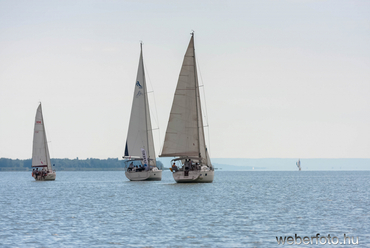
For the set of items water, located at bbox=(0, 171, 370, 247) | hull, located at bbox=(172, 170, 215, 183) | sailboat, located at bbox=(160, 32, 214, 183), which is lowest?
water, located at bbox=(0, 171, 370, 247)

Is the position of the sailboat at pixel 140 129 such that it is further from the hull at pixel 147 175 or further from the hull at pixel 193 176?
the hull at pixel 193 176

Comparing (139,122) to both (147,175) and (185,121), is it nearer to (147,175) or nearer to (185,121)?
(147,175)

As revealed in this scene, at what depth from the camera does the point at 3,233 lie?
2708 cm

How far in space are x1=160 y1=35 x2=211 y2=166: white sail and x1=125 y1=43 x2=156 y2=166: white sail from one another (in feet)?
52.1

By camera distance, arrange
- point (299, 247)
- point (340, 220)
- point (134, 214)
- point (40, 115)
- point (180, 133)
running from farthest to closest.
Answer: point (40, 115) → point (180, 133) → point (134, 214) → point (340, 220) → point (299, 247)

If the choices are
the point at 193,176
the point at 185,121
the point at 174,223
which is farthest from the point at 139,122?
the point at 174,223

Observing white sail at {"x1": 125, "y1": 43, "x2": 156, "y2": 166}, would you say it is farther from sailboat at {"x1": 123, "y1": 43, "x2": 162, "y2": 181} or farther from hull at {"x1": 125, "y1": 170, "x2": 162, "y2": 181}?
hull at {"x1": 125, "y1": 170, "x2": 162, "y2": 181}

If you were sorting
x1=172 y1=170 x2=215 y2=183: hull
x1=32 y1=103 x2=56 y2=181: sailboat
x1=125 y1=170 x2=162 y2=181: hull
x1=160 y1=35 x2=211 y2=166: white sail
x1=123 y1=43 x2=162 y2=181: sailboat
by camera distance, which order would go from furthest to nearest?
x1=32 y1=103 x2=56 y2=181: sailboat → x1=123 y1=43 x2=162 y2=181: sailboat → x1=125 y1=170 x2=162 y2=181: hull → x1=160 y1=35 x2=211 y2=166: white sail → x1=172 y1=170 x2=215 y2=183: hull

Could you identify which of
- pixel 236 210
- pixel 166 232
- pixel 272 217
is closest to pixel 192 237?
pixel 166 232

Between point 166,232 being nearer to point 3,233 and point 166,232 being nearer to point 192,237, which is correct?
point 192,237

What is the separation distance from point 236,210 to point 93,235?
14331 millimetres

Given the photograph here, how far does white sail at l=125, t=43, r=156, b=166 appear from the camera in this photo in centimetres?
7575

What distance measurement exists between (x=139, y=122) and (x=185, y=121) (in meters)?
17.0

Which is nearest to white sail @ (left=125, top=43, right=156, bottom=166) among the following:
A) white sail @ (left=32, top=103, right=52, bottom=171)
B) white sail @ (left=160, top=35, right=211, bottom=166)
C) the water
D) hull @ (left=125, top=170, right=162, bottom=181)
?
hull @ (left=125, top=170, right=162, bottom=181)
